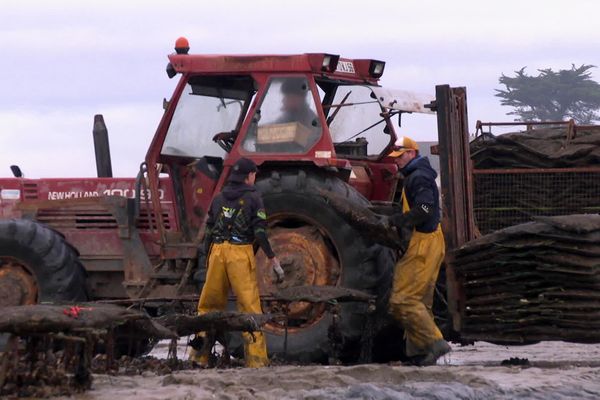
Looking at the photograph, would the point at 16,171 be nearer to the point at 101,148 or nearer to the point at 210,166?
the point at 101,148

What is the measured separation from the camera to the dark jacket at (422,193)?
1205cm

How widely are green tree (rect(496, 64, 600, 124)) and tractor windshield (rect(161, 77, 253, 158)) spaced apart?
4744 cm

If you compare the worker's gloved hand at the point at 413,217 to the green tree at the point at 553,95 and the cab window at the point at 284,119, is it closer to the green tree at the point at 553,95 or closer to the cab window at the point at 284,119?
the cab window at the point at 284,119

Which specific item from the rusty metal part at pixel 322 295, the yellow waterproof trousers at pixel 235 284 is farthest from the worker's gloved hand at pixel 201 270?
the rusty metal part at pixel 322 295

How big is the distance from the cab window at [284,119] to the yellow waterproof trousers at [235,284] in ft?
3.69

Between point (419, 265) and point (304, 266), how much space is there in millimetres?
1015

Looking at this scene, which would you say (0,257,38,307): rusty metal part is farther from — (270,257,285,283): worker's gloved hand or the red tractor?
(270,257,285,283): worker's gloved hand

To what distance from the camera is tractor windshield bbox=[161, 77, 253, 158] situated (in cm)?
1301

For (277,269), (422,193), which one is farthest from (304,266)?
(422,193)

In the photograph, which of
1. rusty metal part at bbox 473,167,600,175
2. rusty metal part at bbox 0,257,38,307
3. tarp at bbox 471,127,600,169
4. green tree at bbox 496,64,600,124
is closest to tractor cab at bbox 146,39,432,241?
rusty metal part at bbox 473,167,600,175

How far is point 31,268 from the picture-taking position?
42.8 ft

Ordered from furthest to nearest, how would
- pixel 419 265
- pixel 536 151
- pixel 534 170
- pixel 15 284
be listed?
1. pixel 536 151
2. pixel 534 170
3. pixel 15 284
4. pixel 419 265

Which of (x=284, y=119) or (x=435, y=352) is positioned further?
(x=284, y=119)

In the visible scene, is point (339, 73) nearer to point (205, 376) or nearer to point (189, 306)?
point (189, 306)
